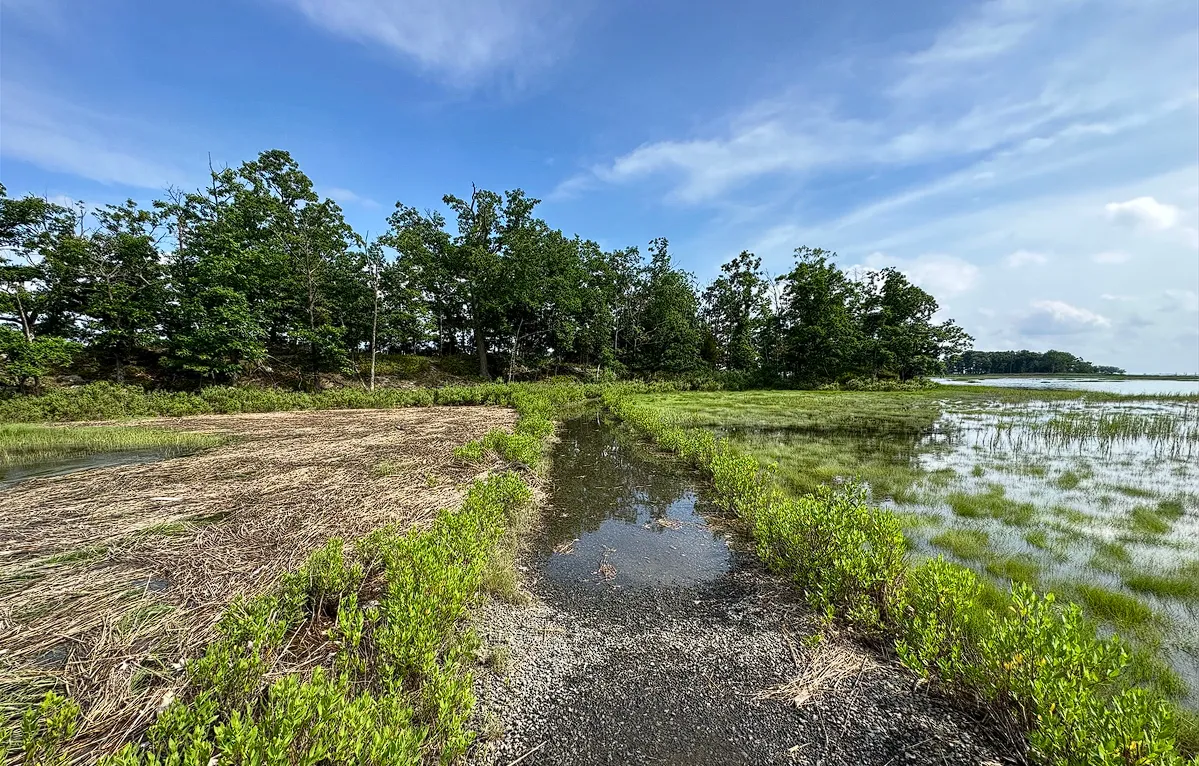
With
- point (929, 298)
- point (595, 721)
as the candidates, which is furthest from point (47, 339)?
point (929, 298)

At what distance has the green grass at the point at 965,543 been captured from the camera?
6023 mm

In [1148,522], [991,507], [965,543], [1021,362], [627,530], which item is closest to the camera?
[965,543]

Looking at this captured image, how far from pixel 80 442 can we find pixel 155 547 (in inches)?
437

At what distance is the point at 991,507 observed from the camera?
308 inches

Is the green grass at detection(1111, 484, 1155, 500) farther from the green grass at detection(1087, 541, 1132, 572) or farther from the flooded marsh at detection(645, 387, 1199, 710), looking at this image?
the green grass at detection(1087, 541, 1132, 572)

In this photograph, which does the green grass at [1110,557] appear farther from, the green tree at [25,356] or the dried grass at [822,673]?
the green tree at [25,356]

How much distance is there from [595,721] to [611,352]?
3839cm

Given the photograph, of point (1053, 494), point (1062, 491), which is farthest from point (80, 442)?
point (1062, 491)

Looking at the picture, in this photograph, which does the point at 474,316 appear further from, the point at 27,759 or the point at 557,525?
the point at 27,759

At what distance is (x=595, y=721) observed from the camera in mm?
3324

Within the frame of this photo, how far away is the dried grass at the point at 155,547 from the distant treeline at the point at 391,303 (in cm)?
1886

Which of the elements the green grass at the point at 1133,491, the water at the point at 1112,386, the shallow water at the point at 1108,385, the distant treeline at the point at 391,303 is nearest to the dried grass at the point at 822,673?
the green grass at the point at 1133,491

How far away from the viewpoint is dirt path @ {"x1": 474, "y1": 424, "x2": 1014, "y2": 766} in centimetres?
305

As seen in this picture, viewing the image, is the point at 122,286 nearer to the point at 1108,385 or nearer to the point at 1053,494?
the point at 1053,494
